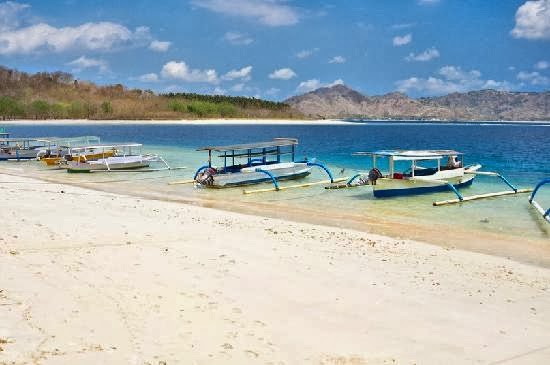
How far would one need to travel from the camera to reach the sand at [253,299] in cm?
547

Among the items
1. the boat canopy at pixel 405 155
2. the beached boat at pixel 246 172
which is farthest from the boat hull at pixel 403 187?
the beached boat at pixel 246 172

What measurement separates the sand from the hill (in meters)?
114

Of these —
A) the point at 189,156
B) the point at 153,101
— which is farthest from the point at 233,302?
the point at 153,101

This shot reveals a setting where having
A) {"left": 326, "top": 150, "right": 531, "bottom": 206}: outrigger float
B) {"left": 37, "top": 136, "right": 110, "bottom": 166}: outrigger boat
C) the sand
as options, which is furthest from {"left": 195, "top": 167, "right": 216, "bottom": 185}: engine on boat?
the sand

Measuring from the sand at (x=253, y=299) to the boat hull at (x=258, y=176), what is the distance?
32.5ft

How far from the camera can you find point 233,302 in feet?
22.7

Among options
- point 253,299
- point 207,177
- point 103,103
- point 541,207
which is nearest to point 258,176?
point 207,177

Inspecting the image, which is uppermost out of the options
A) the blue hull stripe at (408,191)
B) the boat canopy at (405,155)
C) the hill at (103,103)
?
the hill at (103,103)

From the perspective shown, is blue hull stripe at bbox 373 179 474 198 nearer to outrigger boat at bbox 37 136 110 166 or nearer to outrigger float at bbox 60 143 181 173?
outrigger float at bbox 60 143 181 173

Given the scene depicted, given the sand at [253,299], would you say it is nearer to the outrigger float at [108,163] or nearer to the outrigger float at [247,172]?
the outrigger float at [247,172]

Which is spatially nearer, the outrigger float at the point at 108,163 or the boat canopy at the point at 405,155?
the boat canopy at the point at 405,155

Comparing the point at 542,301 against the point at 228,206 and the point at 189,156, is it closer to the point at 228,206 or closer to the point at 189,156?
the point at 228,206

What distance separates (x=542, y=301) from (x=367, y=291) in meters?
2.26

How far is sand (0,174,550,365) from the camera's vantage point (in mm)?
5469
